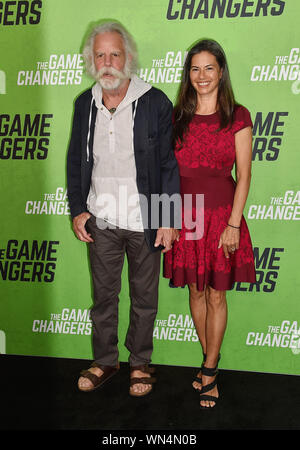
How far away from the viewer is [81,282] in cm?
238

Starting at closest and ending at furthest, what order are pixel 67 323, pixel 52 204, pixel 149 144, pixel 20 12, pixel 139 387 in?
pixel 149 144, pixel 139 387, pixel 20 12, pixel 52 204, pixel 67 323

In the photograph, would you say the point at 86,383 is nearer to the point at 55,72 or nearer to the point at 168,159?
the point at 168,159

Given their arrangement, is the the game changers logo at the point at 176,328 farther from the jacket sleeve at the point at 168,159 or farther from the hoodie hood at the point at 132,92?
the hoodie hood at the point at 132,92

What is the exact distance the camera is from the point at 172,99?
214cm

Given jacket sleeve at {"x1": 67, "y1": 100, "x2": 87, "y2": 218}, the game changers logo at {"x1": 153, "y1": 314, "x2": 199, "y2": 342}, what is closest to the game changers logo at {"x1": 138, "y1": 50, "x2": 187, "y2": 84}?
jacket sleeve at {"x1": 67, "y1": 100, "x2": 87, "y2": 218}

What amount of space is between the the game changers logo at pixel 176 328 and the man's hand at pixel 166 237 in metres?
0.61

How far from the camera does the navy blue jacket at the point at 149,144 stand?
1837 millimetres

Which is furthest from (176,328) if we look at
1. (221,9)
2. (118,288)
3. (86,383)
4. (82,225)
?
(221,9)

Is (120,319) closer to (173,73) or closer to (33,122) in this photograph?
(33,122)

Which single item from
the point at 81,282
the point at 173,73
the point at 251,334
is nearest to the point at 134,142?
the point at 173,73

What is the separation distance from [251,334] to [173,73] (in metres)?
1.51

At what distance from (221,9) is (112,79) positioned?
72cm

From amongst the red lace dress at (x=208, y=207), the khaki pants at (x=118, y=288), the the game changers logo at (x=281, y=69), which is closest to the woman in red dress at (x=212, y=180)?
the red lace dress at (x=208, y=207)
